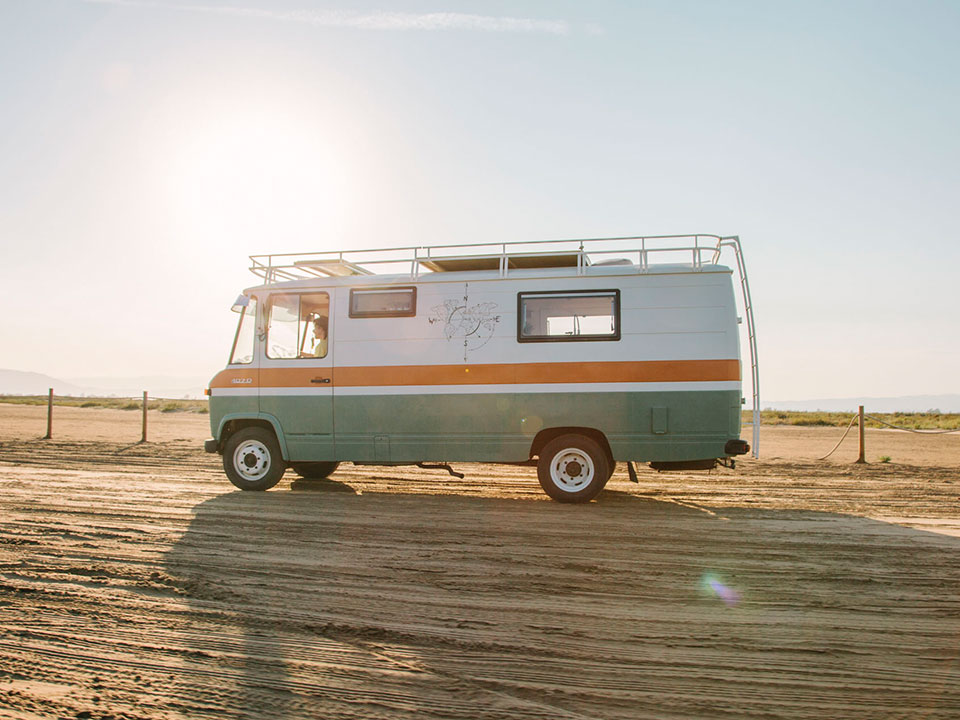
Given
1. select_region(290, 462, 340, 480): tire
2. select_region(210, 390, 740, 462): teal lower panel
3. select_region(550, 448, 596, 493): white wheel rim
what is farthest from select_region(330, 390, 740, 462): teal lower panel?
select_region(290, 462, 340, 480): tire

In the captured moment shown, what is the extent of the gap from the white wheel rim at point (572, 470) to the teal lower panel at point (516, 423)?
379mm

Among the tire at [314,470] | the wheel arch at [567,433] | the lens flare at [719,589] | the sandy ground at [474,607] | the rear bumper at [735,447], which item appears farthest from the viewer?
the tire at [314,470]

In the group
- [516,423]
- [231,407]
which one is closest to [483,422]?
[516,423]

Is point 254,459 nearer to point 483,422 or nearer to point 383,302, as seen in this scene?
point 383,302

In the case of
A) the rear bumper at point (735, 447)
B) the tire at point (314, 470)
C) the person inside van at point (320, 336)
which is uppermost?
the person inside van at point (320, 336)

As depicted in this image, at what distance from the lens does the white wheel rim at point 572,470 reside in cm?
859

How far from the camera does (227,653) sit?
3559 millimetres

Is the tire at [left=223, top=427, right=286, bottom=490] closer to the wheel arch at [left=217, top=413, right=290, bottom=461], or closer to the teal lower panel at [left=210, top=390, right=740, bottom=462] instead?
the wheel arch at [left=217, top=413, right=290, bottom=461]

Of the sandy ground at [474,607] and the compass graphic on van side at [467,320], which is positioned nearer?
the sandy ground at [474,607]

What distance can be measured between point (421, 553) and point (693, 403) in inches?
167

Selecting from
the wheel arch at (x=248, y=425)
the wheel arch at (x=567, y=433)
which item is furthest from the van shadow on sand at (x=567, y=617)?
the wheel arch at (x=248, y=425)

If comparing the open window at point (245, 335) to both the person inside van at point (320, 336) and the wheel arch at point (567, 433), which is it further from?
the wheel arch at point (567, 433)

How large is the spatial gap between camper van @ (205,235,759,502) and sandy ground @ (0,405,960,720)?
0.79 metres

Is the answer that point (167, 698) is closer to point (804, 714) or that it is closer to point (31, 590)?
point (31, 590)
